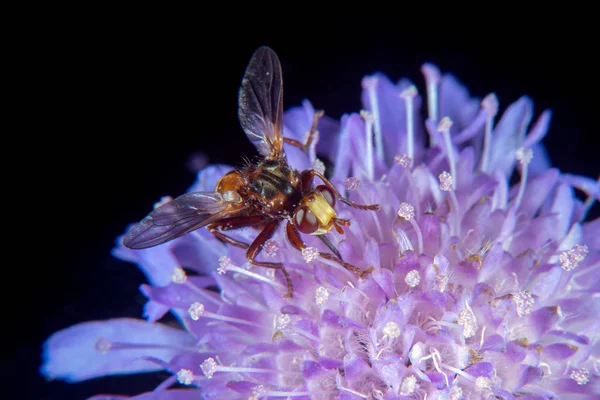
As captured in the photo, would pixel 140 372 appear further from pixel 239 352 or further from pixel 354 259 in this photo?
pixel 354 259

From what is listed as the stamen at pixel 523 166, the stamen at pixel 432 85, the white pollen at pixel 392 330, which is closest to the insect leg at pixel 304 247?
the white pollen at pixel 392 330

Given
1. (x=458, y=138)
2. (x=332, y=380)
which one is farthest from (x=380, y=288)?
(x=458, y=138)

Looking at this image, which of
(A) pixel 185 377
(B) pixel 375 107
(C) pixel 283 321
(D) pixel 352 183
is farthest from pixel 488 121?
(A) pixel 185 377

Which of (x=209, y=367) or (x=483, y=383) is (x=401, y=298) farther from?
(x=209, y=367)

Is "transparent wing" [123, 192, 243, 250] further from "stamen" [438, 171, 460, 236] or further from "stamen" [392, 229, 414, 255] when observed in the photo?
"stamen" [438, 171, 460, 236]

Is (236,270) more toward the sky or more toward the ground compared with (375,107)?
more toward the ground
